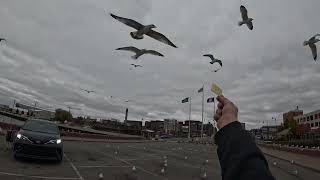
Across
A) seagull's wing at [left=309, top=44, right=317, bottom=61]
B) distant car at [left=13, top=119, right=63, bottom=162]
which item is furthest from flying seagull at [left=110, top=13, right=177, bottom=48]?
distant car at [left=13, top=119, right=63, bottom=162]

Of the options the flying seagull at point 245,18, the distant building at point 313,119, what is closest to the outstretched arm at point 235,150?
the flying seagull at point 245,18

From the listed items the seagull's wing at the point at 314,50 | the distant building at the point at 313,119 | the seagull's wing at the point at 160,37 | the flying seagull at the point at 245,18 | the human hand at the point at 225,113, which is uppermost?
the distant building at the point at 313,119

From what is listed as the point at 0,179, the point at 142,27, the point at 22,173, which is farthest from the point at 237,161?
the point at 22,173

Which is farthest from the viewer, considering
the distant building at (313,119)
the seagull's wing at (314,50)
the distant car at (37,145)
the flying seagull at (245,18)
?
the distant building at (313,119)

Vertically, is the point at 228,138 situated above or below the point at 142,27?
below

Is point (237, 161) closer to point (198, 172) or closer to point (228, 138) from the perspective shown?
point (228, 138)

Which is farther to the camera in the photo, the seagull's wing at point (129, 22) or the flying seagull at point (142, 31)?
the flying seagull at point (142, 31)

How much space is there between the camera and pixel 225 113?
1937 mm

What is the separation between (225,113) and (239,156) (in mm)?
270

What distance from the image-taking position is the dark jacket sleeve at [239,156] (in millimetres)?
1670

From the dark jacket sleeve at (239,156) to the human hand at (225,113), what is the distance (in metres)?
0.04

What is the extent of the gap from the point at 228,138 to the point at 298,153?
140 feet

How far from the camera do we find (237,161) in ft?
5.66

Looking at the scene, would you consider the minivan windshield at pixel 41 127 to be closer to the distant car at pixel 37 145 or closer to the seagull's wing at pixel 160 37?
the distant car at pixel 37 145
